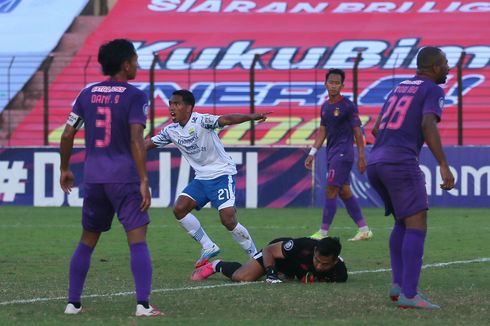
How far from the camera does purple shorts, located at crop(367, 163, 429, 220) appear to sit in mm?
8672

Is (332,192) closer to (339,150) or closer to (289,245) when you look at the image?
(339,150)

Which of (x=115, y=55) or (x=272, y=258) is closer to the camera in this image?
(x=115, y=55)

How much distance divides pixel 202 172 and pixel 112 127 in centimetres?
383

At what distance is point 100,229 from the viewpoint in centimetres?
838

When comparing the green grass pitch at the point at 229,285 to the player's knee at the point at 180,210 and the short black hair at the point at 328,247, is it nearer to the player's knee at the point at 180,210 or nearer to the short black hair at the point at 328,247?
the short black hair at the point at 328,247

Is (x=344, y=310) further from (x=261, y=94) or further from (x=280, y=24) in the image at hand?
(x=280, y=24)

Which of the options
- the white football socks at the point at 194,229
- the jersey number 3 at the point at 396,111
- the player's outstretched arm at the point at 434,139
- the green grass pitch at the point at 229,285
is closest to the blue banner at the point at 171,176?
the green grass pitch at the point at 229,285

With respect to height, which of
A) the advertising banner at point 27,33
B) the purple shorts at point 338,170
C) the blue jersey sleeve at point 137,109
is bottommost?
the purple shorts at point 338,170

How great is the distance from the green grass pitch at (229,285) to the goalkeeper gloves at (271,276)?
9 centimetres

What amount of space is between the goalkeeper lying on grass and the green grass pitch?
0.17 meters

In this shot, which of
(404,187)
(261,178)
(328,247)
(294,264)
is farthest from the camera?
(261,178)

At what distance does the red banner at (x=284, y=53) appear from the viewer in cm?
2762

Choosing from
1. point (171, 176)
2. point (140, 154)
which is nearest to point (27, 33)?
point (171, 176)

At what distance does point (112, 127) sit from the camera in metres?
8.15
